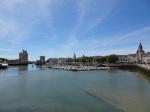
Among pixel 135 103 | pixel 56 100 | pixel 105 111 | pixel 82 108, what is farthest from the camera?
pixel 56 100

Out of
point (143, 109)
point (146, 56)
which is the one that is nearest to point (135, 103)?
point (143, 109)

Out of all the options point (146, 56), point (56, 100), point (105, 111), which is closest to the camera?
point (105, 111)

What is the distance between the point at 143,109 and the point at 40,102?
1002 cm

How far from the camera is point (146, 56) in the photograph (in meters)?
145

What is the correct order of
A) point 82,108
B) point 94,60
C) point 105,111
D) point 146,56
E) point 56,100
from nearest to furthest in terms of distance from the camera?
point 105,111 → point 82,108 → point 56,100 → point 146,56 → point 94,60

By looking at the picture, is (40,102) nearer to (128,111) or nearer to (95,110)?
(95,110)

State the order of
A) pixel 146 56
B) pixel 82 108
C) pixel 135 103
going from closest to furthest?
pixel 82 108
pixel 135 103
pixel 146 56

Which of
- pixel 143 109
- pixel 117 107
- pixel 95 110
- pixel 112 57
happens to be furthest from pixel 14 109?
pixel 112 57

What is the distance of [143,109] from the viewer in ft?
62.6

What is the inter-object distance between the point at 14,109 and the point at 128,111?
392 inches

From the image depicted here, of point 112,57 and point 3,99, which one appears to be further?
point 112,57

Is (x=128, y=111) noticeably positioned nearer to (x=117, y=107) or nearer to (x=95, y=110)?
(x=117, y=107)

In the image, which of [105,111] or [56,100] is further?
[56,100]

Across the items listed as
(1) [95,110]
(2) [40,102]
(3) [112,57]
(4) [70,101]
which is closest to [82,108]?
(1) [95,110]
